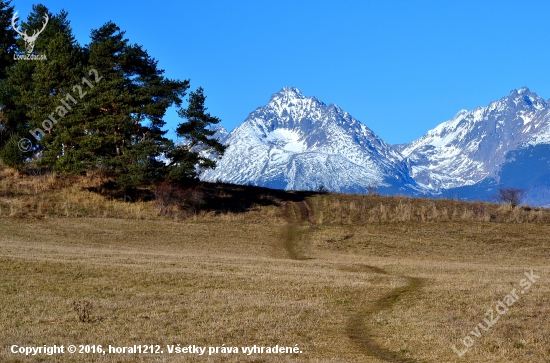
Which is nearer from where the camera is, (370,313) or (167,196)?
(370,313)

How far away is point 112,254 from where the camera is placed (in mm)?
39125

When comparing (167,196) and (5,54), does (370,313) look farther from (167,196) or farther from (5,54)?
(5,54)

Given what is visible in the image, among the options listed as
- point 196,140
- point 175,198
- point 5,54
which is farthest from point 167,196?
point 5,54

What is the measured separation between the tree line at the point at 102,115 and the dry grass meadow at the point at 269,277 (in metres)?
3.72

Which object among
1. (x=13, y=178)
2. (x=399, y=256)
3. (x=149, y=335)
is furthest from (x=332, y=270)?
(x=13, y=178)

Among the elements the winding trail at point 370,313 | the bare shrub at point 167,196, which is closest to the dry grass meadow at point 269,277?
the winding trail at point 370,313

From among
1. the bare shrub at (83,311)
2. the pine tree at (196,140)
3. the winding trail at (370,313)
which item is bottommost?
the bare shrub at (83,311)

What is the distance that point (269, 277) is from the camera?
30828 millimetres

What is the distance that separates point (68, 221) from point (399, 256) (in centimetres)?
2617

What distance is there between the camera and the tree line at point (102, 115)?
61719 mm

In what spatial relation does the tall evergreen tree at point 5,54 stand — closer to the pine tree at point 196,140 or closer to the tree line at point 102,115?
the tree line at point 102,115

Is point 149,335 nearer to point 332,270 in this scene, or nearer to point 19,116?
point 332,270

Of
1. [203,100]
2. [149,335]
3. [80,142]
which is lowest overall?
[149,335]

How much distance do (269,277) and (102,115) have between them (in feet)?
125
